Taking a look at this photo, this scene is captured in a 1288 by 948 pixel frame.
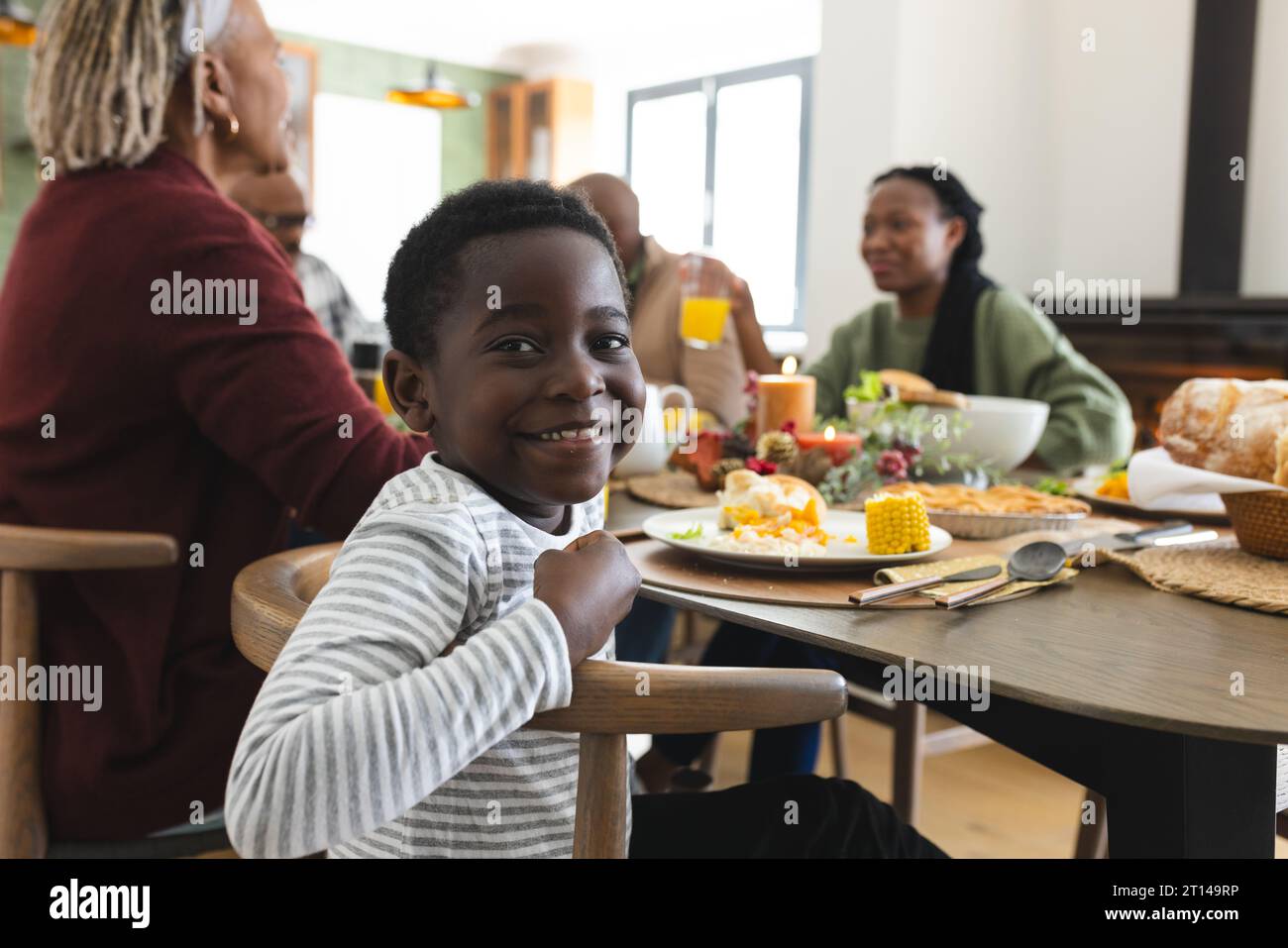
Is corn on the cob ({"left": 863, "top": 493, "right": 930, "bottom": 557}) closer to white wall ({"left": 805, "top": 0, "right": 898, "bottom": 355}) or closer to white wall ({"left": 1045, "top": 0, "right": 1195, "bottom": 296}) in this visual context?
white wall ({"left": 805, "top": 0, "right": 898, "bottom": 355})

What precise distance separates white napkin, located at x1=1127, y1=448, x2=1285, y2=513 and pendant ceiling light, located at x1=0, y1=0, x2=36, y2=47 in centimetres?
480

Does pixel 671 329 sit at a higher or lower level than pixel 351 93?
lower

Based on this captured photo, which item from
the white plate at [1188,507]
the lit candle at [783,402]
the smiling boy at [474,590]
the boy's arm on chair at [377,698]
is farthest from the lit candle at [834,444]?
the boy's arm on chair at [377,698]

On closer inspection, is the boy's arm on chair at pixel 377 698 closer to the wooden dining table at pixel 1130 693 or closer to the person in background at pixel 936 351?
the wooden dining table at pixel 1130 693

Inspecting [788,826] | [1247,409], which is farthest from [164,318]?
[1247,409]

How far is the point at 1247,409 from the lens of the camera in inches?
40.9

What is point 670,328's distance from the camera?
2955mm

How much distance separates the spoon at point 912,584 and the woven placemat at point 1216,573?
151mm

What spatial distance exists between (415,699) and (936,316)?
84.6 inches

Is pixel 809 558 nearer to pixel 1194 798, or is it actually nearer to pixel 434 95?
pixel 1194 798

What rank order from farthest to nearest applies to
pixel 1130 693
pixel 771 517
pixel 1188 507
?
pixel 1188 507
pixel 771 517
pixel 1130 693

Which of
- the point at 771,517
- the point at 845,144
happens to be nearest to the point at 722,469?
the point at 771,517

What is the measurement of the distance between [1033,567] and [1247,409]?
0.92 feet
